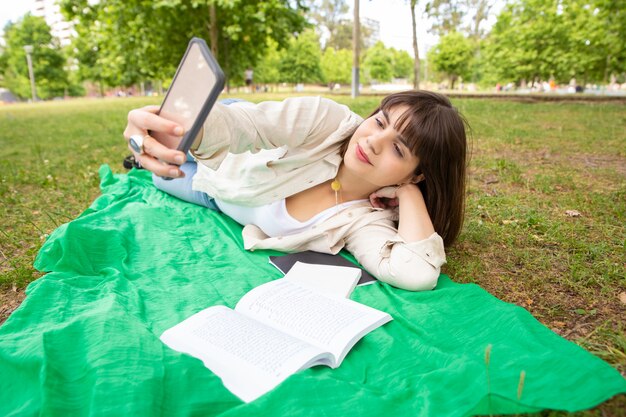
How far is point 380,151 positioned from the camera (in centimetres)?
246

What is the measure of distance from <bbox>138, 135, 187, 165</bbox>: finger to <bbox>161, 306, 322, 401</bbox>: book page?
2.39 ft

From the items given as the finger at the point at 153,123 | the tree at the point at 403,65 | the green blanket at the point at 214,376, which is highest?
the tree at the point at 403,65

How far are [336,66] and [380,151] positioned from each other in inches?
2124

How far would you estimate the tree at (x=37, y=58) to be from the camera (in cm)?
3953

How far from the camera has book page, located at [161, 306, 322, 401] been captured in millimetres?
1604

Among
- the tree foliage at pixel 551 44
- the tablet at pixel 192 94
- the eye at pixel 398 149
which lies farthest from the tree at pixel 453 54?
the tablet at pixel 192 94

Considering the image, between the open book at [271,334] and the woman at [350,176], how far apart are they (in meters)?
0.56

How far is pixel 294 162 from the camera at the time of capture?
2781 millimetres

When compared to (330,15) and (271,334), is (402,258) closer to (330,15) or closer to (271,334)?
(271,334)

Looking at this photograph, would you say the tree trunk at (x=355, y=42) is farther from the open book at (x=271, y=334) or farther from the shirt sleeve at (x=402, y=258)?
the open book at (x=271, y=334)

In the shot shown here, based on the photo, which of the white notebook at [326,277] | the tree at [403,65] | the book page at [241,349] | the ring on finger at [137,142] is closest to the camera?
the book page at [241,349]

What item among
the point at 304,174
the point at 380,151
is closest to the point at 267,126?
the point at 304,174

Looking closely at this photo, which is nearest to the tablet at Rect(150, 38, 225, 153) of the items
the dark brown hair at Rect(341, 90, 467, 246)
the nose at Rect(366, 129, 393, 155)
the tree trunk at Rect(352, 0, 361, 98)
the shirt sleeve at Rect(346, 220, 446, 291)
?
the nose at Rect(366, 129, 393, 155)

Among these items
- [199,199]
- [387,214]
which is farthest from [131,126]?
[199,199]
